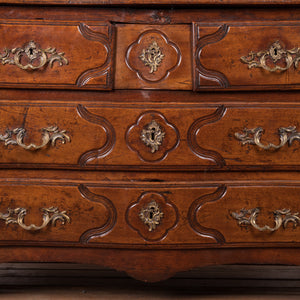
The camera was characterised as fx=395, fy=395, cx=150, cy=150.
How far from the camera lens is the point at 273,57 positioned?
106cm

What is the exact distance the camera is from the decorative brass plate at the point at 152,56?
1.07 m

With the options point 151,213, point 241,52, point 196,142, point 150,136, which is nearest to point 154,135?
point 150,136

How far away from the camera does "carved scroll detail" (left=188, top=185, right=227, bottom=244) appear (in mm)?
1083

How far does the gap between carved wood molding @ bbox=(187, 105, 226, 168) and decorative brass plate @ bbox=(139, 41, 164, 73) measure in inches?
7.4

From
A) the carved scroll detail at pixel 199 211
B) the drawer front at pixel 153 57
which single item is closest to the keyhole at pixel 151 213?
the carved scroll detail at pixel 199 211

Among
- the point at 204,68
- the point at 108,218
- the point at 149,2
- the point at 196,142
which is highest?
the point at 149,2

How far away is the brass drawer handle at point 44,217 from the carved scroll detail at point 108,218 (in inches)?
2.8

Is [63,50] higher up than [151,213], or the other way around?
[63,50]

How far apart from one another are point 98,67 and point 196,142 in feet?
1.10

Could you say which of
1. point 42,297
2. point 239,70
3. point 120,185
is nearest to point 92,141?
point 120,185

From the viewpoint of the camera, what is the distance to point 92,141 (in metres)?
1.08

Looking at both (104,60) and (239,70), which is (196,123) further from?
(104,60)

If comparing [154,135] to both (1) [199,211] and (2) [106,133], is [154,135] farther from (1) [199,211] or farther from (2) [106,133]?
(1) [199,211]

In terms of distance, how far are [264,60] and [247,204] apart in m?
0.39
